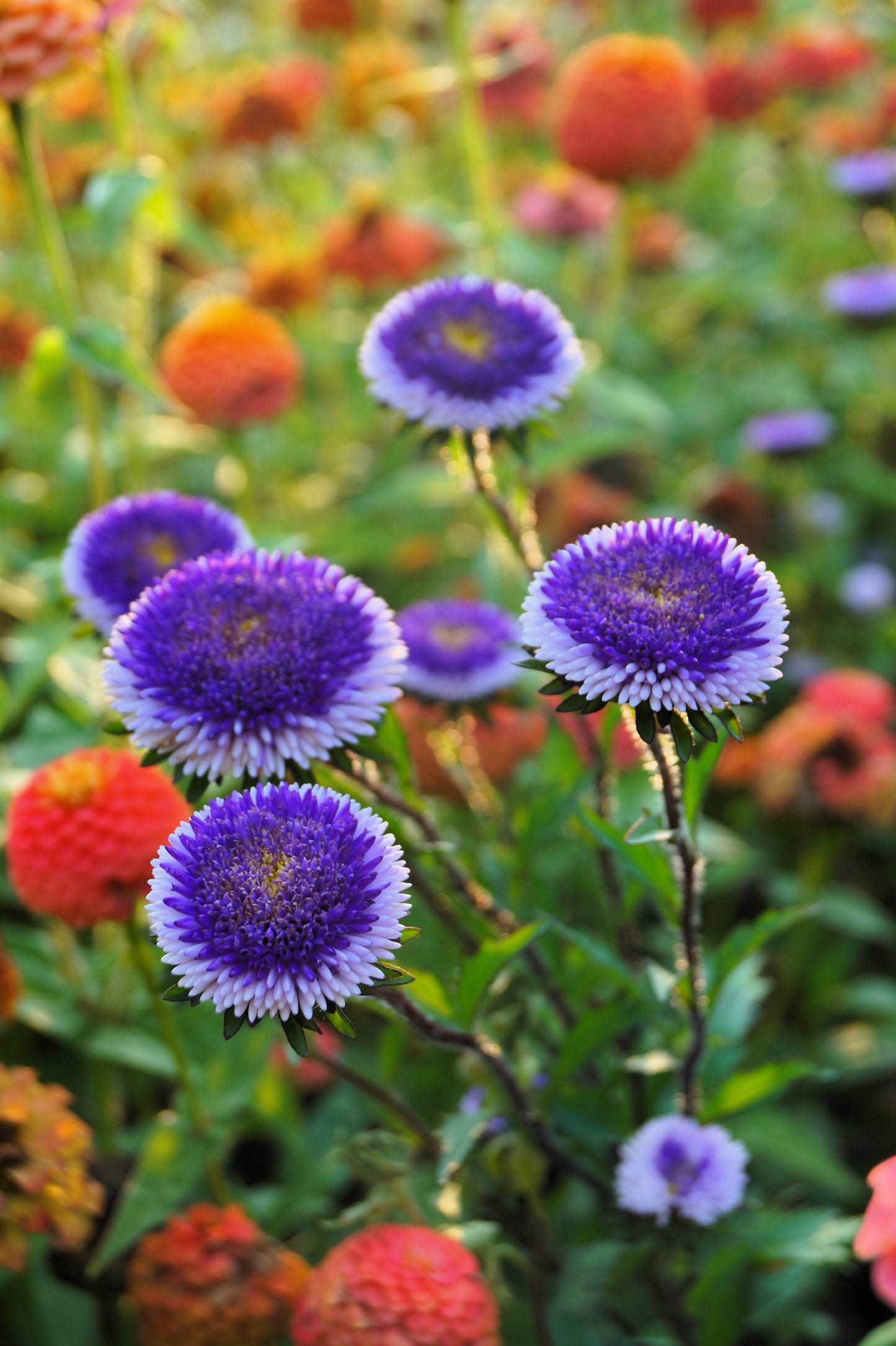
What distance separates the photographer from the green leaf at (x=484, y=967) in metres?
0.92

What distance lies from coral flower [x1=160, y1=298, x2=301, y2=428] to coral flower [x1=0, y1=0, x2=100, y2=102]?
0.67 metres

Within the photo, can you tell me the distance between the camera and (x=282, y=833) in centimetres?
75

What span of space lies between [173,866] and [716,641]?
0.36 m

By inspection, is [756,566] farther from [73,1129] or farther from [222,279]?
[222,279]

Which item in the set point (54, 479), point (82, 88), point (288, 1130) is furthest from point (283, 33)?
point (288, 1130)

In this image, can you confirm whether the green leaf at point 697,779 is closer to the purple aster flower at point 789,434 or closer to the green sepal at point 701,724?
the green sepal at point 701,724

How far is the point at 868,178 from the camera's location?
2.76 metres

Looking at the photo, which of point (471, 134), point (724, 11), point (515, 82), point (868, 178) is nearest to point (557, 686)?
point (471, 134)

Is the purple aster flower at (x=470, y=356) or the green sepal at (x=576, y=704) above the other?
the purple aster flower at (x=470, y=356)

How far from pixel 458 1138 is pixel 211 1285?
0.32m

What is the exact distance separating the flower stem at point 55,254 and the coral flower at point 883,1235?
125 cm

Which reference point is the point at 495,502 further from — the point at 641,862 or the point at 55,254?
the point at 55,254

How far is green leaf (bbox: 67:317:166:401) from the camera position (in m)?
1.42

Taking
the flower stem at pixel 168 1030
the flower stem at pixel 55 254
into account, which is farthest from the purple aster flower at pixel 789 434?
the flower stem at pixel 168 1030
